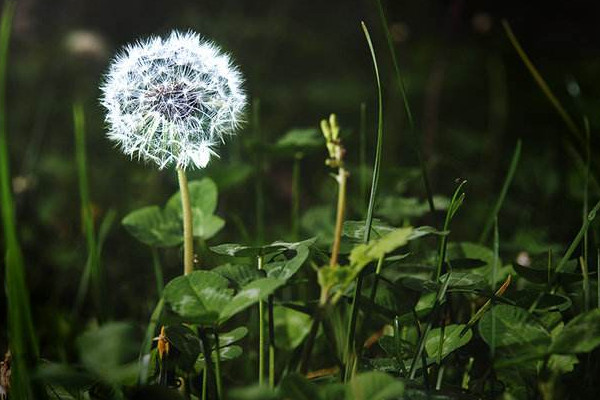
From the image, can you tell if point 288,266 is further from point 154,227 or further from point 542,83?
point 542,83

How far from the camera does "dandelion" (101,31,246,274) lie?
3.06ft

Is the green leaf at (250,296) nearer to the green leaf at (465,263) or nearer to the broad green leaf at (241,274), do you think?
the broad green leaf at (241,274)

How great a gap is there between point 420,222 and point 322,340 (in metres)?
0.67

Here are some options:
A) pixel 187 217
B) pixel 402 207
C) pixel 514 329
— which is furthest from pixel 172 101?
pixel 402 207

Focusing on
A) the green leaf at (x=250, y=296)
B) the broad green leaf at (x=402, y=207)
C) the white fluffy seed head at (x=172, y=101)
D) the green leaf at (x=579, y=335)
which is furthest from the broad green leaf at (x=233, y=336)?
the broad green leaf at (x=402, y=207)

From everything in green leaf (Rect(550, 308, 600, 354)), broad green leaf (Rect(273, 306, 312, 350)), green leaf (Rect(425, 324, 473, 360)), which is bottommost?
broad green leaf (Rect(273, 306, 312, 350))

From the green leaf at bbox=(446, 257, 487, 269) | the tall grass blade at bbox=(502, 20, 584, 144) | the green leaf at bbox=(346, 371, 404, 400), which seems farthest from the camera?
the tall grass blade at bbox=(502, 20, 584, 144)

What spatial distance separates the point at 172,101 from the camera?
3.07ft

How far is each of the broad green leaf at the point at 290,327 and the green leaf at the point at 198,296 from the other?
255 millimetres

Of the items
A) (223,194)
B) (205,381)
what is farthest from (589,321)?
(223,194)

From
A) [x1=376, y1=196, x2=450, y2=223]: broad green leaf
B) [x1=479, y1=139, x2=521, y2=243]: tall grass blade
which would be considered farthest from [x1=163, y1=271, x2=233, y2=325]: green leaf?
[x1=376, y1=196, x2=450, y2=223]: broad green leaf

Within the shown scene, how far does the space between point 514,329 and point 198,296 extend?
0.37m

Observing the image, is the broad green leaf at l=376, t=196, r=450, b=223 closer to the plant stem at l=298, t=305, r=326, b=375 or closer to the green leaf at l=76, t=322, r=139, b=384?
the plant stem at l=298, t=305, r=326, b=375

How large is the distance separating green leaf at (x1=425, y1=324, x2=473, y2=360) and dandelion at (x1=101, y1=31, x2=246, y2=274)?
0.32m
